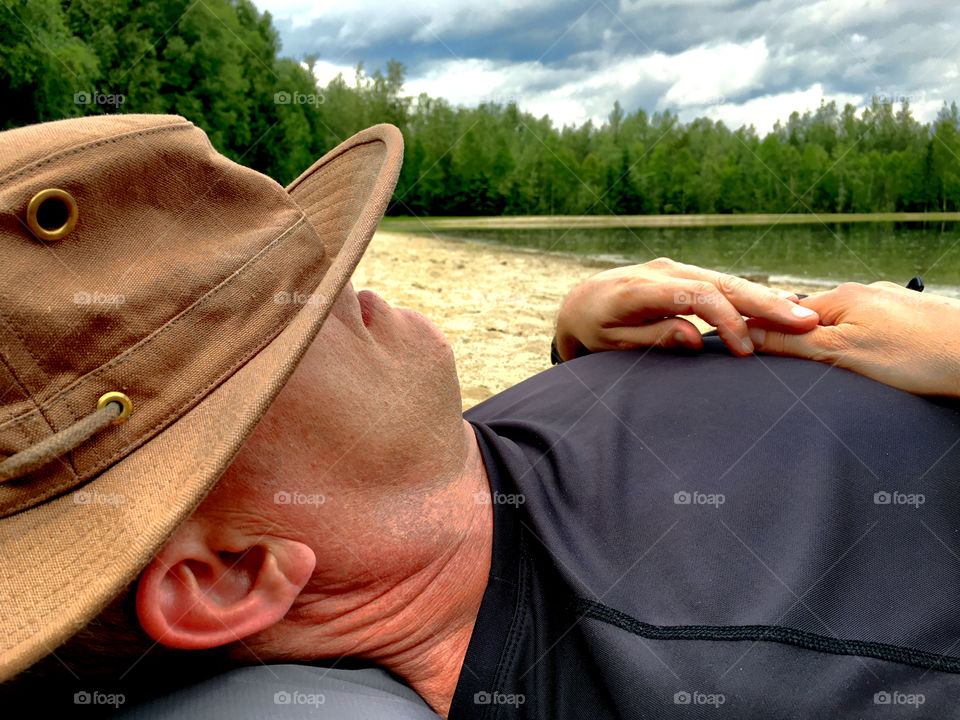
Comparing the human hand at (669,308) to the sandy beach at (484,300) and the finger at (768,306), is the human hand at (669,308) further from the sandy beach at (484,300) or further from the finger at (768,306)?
the sandy beach at (484,300)

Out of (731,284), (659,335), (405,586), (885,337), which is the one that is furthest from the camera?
(659,335)

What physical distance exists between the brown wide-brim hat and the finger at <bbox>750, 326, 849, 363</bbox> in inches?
41.5

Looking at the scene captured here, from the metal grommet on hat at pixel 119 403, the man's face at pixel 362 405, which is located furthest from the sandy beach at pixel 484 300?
the metal grommet on hat at pixel 119 403

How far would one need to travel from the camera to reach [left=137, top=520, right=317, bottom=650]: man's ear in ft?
3.04

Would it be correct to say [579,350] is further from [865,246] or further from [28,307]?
[865,246]

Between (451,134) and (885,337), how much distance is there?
54.3 metres

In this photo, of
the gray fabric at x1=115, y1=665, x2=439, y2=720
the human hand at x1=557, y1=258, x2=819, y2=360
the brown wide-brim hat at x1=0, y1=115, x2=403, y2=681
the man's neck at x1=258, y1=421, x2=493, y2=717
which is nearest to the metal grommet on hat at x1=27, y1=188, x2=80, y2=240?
the brown wide-brim hat at x1=0, y1=115, x2=403, y2=681

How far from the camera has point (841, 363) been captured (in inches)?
59.0

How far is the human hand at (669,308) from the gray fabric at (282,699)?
3.33 ft

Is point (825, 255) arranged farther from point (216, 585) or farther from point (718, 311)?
point (216, 585)

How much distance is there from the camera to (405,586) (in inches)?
45.6

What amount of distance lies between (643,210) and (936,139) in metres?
16.9

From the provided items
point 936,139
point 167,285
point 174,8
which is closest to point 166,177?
point 167,285

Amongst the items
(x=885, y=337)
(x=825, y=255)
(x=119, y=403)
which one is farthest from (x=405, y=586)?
(x=825, y=255)
